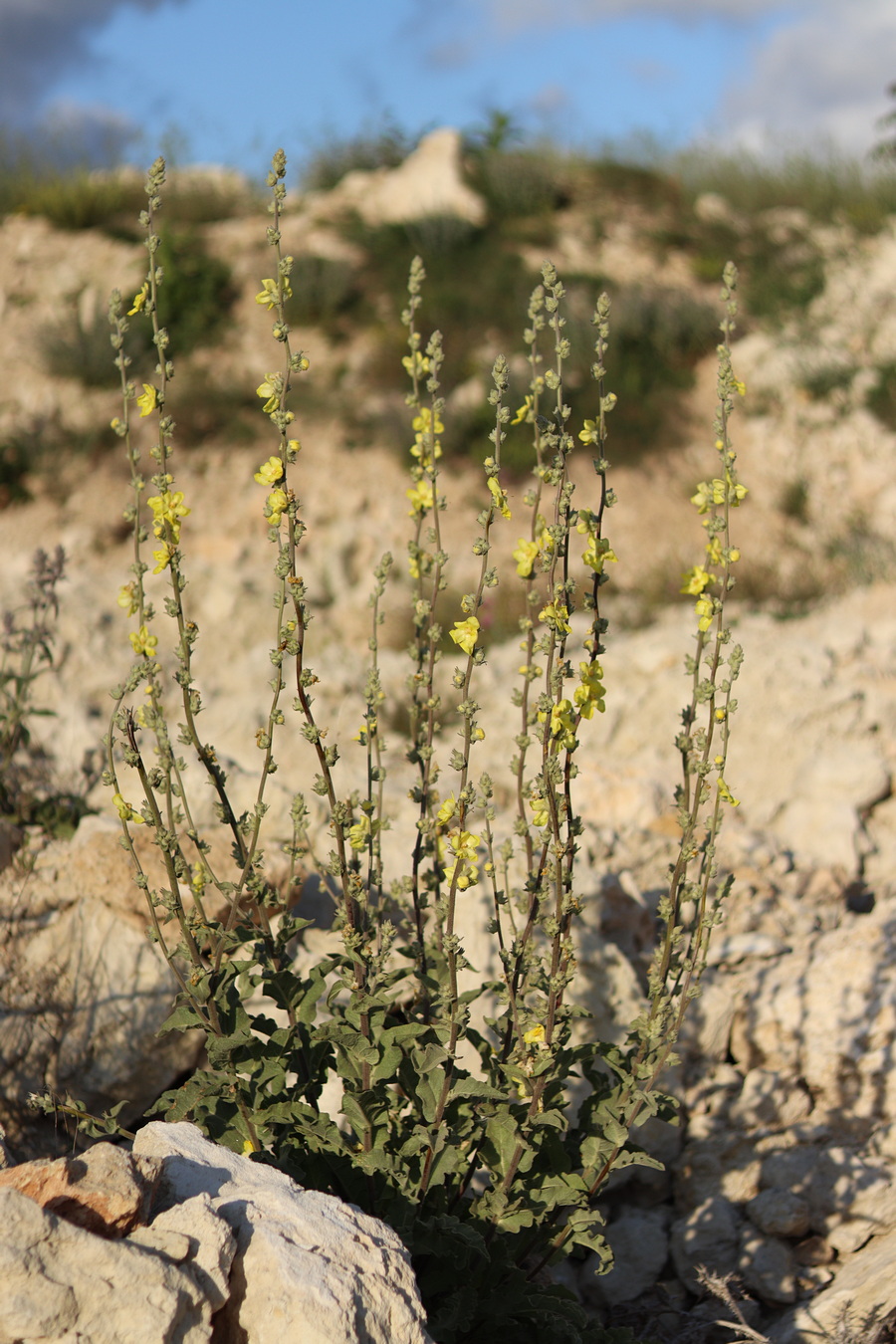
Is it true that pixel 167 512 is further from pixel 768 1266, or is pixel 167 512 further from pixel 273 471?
pixel 768 1266

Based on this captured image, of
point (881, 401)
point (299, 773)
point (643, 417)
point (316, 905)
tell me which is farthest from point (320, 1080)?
point (881, 401)

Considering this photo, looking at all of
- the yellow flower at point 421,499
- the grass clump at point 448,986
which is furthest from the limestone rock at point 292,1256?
the yellow flower at point 421,499

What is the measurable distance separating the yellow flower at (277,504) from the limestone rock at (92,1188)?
3.85 ft

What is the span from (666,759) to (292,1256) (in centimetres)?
409

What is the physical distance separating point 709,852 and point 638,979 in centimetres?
120

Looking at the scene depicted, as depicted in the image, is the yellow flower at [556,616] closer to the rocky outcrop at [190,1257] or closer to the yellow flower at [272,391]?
the yellow flower at [272,391]

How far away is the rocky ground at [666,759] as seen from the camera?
3273 millimetres

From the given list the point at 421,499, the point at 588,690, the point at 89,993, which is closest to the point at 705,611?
the point at 588,690

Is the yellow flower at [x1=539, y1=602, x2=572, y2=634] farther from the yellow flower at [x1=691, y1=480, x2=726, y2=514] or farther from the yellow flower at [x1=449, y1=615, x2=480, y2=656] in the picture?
the yellow flower at [x1=691, y1=480, x2=726, y2=514]

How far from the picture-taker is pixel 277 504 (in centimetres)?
227

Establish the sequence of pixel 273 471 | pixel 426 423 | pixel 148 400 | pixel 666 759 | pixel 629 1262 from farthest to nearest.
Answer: pixel 666 759 → pixel 629 1262 → pixel 426 423 → pixel 148 400 → pixel 273 471

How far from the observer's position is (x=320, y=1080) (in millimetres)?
2580

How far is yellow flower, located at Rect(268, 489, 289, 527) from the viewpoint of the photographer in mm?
2264

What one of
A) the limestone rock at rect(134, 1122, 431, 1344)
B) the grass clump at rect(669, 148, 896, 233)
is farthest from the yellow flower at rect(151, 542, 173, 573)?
the grass clump at rect(669, 148, 896, 233)
